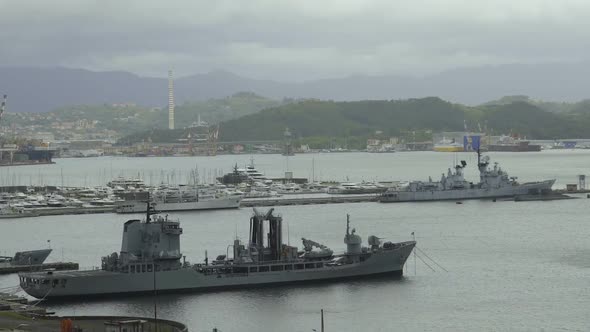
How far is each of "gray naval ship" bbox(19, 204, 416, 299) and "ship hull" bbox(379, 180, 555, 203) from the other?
1327 inches

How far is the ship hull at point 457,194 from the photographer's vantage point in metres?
Answer: 72.2

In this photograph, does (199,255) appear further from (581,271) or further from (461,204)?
(461,204)

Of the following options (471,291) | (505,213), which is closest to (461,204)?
(505,213)

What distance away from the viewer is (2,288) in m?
36.1

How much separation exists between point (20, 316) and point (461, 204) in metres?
45.2

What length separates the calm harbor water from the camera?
32.0 meters

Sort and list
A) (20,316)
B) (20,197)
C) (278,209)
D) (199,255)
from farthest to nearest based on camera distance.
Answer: (20,197), (278,209), (199,255), (20,316)

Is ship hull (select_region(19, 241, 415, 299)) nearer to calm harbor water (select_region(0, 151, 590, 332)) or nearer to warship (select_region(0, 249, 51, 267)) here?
calm harbor water (select_region(0, 151, 590, 332))

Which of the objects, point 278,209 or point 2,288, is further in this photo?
point 278,209

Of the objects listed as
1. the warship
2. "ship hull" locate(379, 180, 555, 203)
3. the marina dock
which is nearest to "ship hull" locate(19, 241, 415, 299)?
the marina dock

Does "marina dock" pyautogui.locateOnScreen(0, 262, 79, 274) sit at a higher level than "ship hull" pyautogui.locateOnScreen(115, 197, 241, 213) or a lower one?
lower

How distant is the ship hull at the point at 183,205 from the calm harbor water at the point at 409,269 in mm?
1578

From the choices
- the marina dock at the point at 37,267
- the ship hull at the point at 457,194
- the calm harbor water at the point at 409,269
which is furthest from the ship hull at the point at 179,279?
the ship hull at the point at 457,194

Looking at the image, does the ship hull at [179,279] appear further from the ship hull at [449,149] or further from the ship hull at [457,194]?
the ship hull at [449,149]
